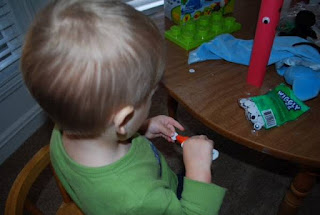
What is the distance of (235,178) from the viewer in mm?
1235

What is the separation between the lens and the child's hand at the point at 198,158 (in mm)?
566

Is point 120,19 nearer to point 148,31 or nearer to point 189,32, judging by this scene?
point 148,31

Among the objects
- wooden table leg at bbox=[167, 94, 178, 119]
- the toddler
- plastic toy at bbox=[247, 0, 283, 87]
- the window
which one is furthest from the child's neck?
the window

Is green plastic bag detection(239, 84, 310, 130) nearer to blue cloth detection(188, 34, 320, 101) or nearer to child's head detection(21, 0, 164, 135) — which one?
blue cloth detection(188, 34, 320, 101)

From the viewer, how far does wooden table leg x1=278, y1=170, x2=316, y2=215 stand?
730 mm

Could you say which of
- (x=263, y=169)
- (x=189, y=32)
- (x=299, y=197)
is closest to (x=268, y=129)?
(x=299, y=197)

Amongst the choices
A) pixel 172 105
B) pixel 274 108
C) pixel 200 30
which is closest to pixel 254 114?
pixel 274 108

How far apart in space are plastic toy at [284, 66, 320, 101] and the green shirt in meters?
0.30

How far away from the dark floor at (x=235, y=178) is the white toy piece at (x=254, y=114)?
651 mm

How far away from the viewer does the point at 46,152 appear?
1.95 feet

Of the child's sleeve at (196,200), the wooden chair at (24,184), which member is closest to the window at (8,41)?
the wooden chair at (24,184)

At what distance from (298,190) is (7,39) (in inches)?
51.3

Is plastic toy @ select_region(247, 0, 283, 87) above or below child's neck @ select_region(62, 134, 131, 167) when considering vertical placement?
above

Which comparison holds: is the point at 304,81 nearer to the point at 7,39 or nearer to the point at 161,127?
the point at 161,127
